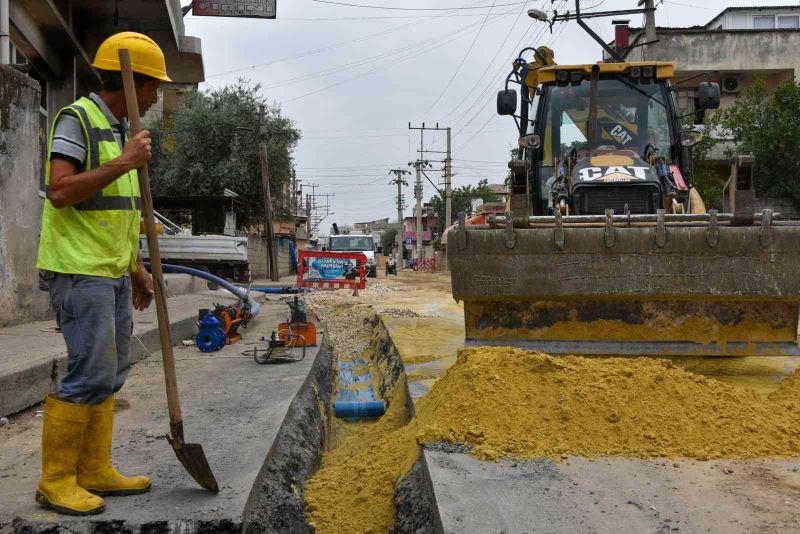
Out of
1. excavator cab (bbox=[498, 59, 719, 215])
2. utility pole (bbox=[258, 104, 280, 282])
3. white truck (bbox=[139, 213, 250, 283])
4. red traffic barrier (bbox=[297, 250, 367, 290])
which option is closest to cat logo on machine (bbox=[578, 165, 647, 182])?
excavator cab (bbox=[498, 59, 719, 215])

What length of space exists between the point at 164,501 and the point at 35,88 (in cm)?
584

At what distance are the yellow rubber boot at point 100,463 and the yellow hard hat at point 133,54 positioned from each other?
1.35 metres

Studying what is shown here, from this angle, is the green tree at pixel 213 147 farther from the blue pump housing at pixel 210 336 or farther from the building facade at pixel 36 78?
the blue pump housing at pixel 210 336

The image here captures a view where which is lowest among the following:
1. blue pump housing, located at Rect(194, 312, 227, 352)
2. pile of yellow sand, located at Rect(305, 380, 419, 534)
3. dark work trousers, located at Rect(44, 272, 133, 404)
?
pile of yellow sand, located at Rect(305, 380, 419, 534)

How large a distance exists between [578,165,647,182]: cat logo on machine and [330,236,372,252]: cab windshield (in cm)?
2684

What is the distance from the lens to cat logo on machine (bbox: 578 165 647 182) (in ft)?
21.9

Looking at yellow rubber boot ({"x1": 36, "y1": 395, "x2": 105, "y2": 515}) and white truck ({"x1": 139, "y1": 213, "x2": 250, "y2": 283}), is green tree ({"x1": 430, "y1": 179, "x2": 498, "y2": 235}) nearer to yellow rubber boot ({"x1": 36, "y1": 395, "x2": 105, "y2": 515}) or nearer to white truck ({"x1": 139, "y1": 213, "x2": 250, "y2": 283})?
white truck ({"x1": 139, "y1": 213, "x2": 250, "y2": 283})

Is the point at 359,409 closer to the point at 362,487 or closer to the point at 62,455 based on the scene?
the point at 362,487

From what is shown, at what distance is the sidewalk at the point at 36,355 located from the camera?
4488mm

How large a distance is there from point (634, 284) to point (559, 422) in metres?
2.08

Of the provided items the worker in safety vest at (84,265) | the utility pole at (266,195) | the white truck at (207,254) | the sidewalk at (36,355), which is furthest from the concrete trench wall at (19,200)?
the utility pole at (266,195)

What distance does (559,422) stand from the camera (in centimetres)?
388

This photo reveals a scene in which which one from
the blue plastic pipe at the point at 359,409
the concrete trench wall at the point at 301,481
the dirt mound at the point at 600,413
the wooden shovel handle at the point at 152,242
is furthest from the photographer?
the blue plastic pipe at the point at 359,409

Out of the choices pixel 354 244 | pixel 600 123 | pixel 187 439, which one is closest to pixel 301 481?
pixel 187 439
